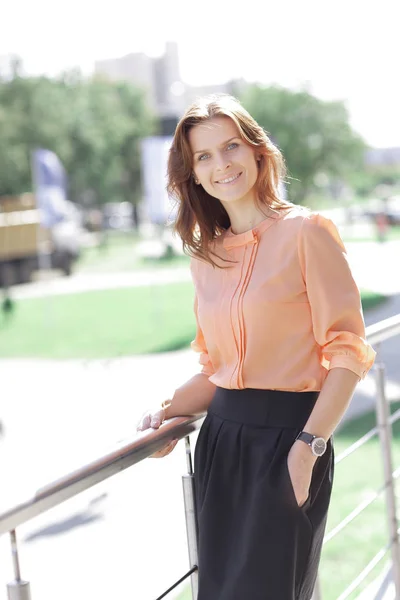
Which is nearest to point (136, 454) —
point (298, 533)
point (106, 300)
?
point (298, 533)

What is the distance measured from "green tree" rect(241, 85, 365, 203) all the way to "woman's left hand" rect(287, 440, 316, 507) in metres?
43.7

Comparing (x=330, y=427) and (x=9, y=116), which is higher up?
(x=9, y=116)

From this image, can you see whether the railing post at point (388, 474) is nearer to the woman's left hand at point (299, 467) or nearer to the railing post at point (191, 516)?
the railing post at point (191, 516)

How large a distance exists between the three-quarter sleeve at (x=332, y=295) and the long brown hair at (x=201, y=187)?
0.18 meters

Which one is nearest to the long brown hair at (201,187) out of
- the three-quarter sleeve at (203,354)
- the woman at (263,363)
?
the woman at (263,363)

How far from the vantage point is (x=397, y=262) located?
23688 mm

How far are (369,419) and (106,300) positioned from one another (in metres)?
12.9

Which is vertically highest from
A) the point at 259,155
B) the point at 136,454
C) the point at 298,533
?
the point at 259,155

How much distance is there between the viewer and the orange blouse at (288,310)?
1669 mm

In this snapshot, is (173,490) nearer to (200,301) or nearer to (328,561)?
(328,561)

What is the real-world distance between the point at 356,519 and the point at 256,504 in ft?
13.0

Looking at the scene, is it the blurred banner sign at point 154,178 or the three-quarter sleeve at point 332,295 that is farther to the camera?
the blurred banner sign at point 154,178

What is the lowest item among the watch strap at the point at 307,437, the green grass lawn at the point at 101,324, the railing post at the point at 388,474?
the green grass lawn at the point at 101,324

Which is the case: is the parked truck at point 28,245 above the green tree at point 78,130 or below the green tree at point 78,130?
below
